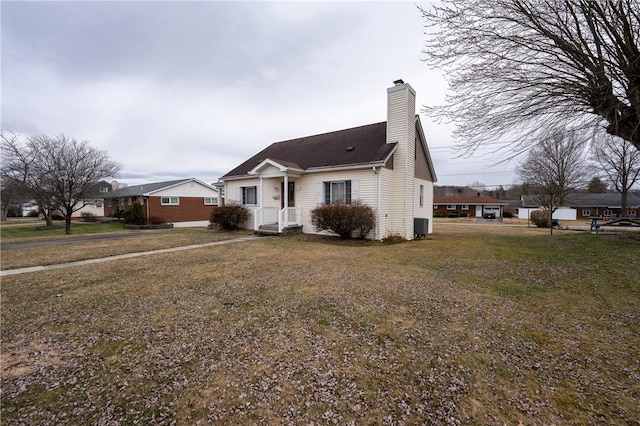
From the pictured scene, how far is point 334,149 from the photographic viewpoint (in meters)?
15.0

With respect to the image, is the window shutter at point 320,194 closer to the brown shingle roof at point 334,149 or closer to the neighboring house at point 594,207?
the brown shingle roof at point 334,149

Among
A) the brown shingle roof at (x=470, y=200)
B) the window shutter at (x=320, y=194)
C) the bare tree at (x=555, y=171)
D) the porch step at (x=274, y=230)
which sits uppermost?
the bare tree at (x=555, y=171)

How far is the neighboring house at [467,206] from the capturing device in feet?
154

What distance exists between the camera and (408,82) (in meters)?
13.1

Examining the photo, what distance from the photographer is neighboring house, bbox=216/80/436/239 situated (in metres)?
12.6

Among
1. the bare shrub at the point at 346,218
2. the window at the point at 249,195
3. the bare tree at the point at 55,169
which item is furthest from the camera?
the bare tree at the point at 55,169

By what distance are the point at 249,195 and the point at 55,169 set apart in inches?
516

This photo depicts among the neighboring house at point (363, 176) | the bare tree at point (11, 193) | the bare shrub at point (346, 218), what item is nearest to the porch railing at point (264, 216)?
the neighboring house at point (363, 176)

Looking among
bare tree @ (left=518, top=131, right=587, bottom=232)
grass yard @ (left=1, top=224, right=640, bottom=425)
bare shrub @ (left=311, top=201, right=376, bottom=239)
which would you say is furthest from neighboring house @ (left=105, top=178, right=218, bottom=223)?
bare tree @ (left=518, top=131, right=587, bottom=232)

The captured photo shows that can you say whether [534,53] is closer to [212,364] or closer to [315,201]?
[315,201]

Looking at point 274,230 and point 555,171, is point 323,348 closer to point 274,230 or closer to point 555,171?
point 274,230

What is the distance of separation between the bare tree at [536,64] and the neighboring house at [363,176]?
4.19 m

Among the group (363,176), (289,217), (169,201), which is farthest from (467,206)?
(169,201)

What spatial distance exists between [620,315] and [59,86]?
1940cm
